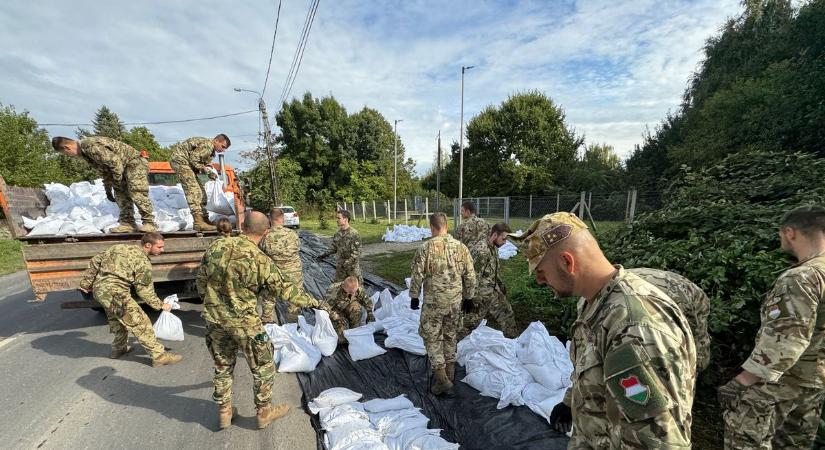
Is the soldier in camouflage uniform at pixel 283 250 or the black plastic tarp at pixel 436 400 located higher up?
the soldier in camouflage uniform at pixel 283 250

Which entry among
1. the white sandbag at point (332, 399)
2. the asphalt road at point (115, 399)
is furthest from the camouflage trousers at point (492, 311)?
the asphalt road at point (115, 399)

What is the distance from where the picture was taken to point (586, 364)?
1261 mm

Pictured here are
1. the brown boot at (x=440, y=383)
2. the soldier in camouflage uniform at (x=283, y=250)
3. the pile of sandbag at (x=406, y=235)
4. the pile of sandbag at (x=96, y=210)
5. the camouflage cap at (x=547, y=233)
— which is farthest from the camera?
the pile of sandbag at (x=406, y=235)

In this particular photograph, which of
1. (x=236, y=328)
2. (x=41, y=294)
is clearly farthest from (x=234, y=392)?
(x=41, y=294)

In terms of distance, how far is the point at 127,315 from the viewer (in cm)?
395

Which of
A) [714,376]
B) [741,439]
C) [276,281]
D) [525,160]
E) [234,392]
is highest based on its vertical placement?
[525,160]

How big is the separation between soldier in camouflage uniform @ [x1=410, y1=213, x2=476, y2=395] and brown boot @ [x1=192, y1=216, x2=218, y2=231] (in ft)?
11.6

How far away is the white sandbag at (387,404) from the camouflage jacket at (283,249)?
2437 mm

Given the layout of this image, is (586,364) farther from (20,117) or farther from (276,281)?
(20,117)

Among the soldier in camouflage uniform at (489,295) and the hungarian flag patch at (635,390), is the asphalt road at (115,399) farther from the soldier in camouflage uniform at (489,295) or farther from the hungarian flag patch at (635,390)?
the hungarian flag patch at (635,390)

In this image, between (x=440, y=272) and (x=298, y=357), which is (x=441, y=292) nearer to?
(x=440, y=272)

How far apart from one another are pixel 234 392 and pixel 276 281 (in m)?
1.46

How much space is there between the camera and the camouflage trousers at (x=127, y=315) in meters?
3.88

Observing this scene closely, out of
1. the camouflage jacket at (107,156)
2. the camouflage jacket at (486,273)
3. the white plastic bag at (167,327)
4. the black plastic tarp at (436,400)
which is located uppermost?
the camouflage jacket at (107,156)
